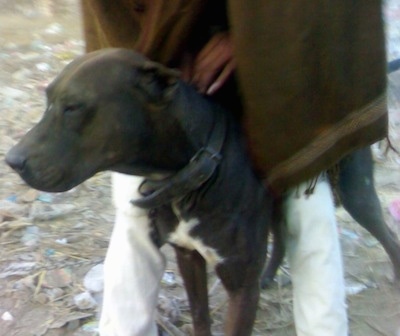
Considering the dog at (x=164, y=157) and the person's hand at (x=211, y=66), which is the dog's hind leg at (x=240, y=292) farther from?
the person's hand at (x=211, y=66)

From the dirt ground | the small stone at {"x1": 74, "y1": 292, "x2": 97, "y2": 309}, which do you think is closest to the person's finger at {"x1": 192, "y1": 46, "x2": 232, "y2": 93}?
the dirt ground

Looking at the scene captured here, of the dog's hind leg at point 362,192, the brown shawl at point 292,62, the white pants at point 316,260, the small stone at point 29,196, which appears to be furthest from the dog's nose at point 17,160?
the small stone at point 29,196

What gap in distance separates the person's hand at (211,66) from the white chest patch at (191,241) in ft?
0.87

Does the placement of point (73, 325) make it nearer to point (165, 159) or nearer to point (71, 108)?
point (165, 159)

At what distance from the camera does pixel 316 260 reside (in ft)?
4.85

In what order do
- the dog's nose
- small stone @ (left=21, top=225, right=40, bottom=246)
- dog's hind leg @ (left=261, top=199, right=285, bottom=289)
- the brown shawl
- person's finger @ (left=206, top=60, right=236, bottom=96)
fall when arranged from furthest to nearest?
small stone @ (left=21, top=225, right=40, bottom=246), dog's hind leg @ (left=261, top=199, right=285, bottom=289), person's finger @ (left=206, top=60, right=236, bottom=96), the brown shawl, the dog's nose

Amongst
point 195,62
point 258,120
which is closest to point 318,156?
point 258,120

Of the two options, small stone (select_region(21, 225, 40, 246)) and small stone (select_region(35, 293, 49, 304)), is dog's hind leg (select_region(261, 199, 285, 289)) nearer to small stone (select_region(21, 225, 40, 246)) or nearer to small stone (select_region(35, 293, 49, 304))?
small stone (select_region(35, 293, 49, 304))

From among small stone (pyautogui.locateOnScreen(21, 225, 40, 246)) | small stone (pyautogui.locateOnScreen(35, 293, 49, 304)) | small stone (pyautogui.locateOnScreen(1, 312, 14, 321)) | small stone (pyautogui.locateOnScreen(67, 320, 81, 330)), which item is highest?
small stone (pyautogui.locateOnScreen(67, 320, 81, 330))

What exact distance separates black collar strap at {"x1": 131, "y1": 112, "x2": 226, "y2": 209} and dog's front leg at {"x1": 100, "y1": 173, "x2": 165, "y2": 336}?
0.44ft

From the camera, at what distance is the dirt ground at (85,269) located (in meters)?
1.85

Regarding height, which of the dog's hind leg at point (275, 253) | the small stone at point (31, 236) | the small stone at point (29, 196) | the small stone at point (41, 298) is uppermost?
the dog's hind leg at point (275, 253)

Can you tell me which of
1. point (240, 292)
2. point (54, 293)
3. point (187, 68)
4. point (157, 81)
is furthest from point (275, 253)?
point (157, 81)

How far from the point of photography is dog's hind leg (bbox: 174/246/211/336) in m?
1.54
